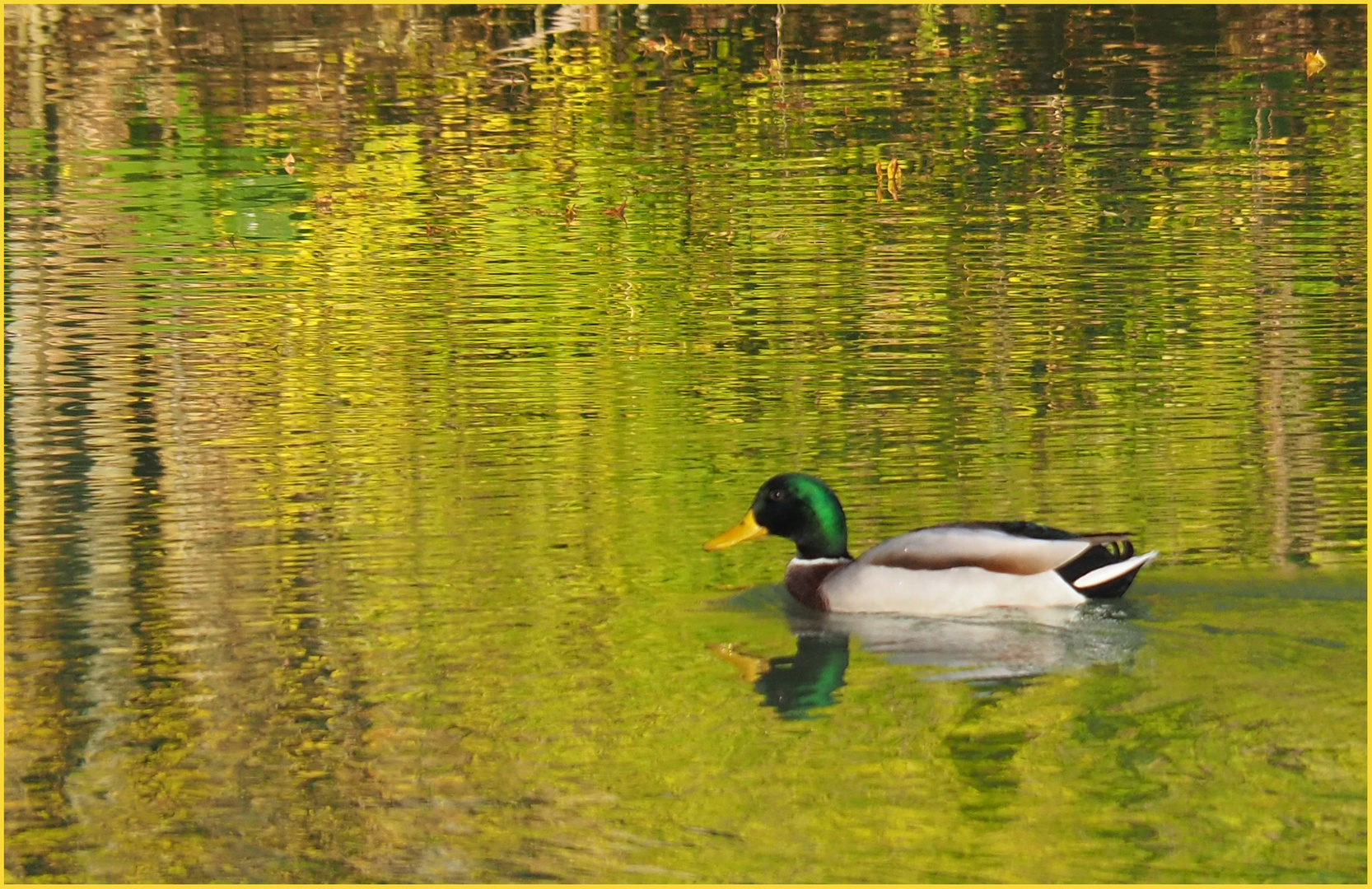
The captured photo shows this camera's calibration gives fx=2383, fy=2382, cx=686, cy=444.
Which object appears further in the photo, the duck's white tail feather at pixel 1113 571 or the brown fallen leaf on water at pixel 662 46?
the brown fallen leaf on water at pixel 662 46

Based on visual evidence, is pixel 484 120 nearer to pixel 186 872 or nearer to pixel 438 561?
pixel 438 561

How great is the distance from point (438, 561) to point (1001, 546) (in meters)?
2.48

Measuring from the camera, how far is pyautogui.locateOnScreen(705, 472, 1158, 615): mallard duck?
9633 mm

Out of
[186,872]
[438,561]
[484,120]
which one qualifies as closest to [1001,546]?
[438,561]

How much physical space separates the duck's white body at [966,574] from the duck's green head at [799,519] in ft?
1.45

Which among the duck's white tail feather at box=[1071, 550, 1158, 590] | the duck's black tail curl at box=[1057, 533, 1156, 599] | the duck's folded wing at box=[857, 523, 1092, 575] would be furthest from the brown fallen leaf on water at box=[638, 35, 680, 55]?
the duck's white tail feather at box=[1071, 550, 1158, 590]

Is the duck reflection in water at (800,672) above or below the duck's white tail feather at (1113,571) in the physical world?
below

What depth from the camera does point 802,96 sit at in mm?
26297

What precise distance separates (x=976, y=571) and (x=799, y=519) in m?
1.06

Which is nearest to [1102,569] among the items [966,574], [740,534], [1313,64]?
[966,574]

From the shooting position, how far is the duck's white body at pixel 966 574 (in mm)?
9672

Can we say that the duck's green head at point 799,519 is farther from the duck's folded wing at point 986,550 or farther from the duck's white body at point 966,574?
the duck's folded wing at point 986,550

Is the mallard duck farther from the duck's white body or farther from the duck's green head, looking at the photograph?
the duck's green head

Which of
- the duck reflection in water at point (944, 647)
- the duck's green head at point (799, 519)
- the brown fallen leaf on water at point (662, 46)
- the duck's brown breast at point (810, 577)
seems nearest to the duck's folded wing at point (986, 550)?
the duck reflection in water at point (944, 647)
